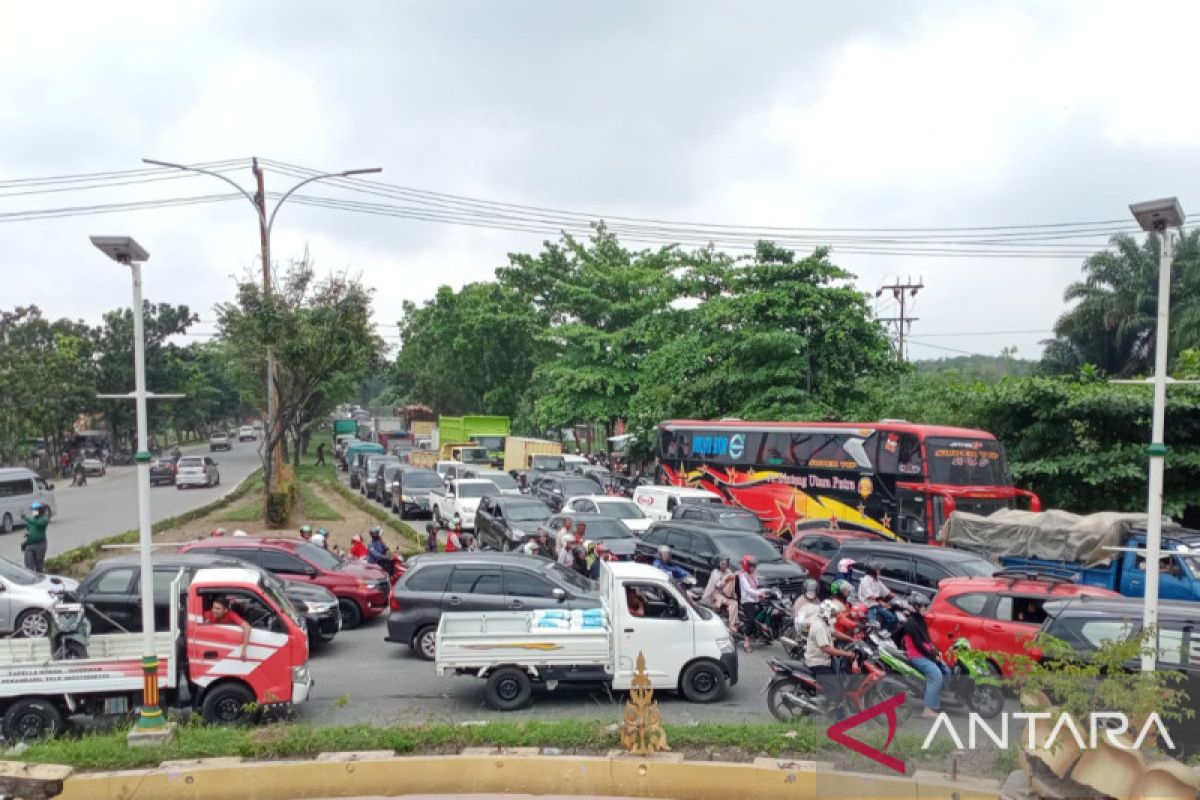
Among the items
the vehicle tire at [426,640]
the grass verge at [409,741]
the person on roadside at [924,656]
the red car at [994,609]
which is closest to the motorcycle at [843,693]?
the person on roadside at [924,656]

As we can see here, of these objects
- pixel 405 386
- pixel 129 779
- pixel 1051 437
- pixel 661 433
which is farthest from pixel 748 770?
pixel 405 386

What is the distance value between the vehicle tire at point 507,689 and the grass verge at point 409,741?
180cm

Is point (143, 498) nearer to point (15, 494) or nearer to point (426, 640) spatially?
point (426, 640)

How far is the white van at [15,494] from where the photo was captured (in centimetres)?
2825

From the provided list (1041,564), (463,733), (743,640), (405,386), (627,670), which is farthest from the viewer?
(405,386)

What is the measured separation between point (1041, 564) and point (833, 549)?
3819 mm

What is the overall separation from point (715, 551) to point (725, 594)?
2.80 m

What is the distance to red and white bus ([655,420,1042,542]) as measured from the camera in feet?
70.4

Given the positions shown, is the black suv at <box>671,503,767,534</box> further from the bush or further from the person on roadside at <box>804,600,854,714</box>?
the bush

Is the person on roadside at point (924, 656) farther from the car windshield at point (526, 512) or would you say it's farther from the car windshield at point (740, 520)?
the car windshield at point (526, 512)

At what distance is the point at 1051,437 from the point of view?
26188 mm

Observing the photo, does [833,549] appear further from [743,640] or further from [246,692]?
A: [246,692]

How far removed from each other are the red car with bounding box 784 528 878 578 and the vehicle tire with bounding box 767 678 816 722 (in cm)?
754

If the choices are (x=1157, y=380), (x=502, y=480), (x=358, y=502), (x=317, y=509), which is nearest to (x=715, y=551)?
(x=1157, y=380)
